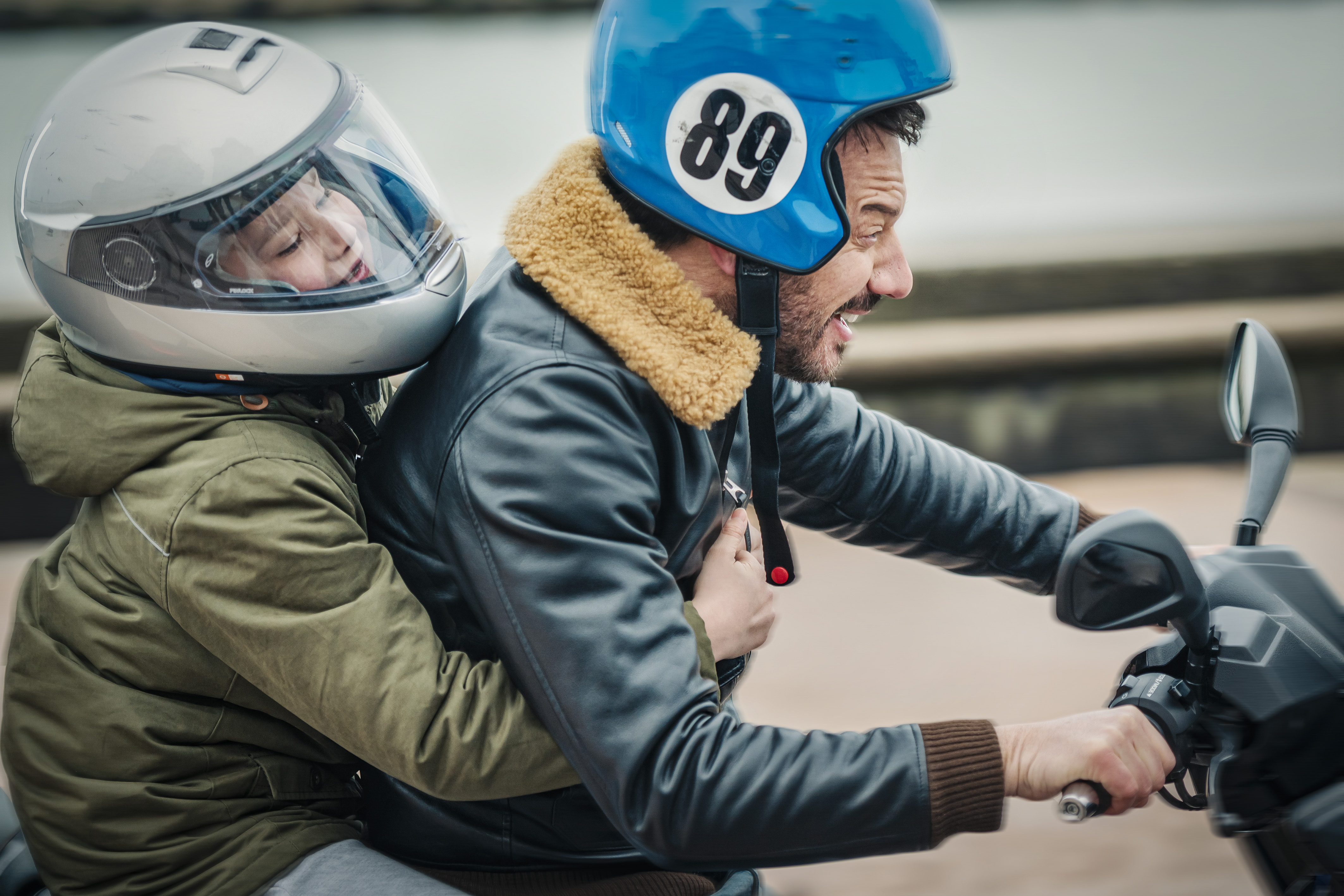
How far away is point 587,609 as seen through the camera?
96cm

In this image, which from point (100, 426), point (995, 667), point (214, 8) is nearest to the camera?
point (100, 426)

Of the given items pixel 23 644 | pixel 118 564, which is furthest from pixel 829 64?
pixel 23 644

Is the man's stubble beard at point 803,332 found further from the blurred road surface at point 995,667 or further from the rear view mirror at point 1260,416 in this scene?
the blurred road surface at point 995,667

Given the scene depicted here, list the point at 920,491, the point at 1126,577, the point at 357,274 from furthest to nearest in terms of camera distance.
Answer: the point at 920,491 < the point at 357,274 < the point at 1126,577

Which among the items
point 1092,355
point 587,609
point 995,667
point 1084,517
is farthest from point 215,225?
point 1092,355

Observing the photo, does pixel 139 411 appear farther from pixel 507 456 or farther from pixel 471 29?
pixel 471 29

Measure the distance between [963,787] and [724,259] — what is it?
0.54m

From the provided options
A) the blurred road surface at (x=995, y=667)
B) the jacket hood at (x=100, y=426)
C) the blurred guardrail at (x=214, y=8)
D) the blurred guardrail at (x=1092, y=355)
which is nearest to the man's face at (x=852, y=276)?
the jacket hood at (x=100, y=426)

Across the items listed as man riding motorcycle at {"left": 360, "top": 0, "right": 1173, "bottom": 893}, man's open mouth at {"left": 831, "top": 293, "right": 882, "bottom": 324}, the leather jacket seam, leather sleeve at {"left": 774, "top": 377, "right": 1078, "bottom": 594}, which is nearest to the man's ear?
man riding motorcycle at {"left": 360, "top": 0, "right": 1173, "bottom": 893}

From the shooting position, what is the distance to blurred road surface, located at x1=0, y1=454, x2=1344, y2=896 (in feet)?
7.20

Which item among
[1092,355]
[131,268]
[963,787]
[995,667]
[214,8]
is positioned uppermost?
[131,268]

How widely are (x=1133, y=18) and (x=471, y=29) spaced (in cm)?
256

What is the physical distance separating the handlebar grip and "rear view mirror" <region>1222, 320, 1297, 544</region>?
1.14ft

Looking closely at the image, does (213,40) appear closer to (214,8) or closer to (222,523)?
(222,523)
